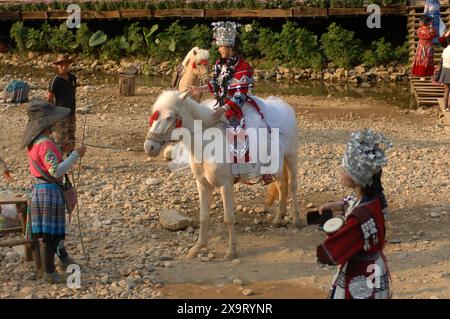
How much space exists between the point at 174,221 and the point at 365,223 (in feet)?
13.1

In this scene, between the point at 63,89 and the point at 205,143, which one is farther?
the point at 63,89

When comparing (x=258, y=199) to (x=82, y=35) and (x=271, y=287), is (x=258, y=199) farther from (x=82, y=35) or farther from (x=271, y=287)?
(x=82, y=35)

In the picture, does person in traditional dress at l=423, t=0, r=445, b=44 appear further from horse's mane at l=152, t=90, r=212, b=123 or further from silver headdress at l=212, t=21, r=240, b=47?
horse's mane at l=152, t=90, r=212, b=123

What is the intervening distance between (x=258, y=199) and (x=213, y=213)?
72cm

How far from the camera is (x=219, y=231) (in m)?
8.54

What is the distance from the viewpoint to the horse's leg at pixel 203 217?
777 centimetres

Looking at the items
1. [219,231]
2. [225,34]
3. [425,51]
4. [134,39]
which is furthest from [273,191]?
[134,39]

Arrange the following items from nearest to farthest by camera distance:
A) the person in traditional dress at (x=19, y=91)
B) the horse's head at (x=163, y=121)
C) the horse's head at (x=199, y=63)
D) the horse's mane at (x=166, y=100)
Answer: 1. the horse's head at (x=163, y=121)
2. the horse's mane at (x=166, y=100)
3. the person in traditional dress at (x=19, y=91)
4. the horse's head at (x=199, y=63)

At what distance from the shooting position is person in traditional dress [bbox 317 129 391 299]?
4812mm

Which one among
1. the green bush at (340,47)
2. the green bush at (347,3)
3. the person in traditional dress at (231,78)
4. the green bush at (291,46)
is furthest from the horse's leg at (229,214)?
the green bush at (347,3)

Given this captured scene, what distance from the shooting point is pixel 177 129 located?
7.10m

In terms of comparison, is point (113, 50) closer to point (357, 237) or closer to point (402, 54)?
point (402, 54)

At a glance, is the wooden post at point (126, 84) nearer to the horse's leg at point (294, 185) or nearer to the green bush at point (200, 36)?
the green bush at point (200, 36)
